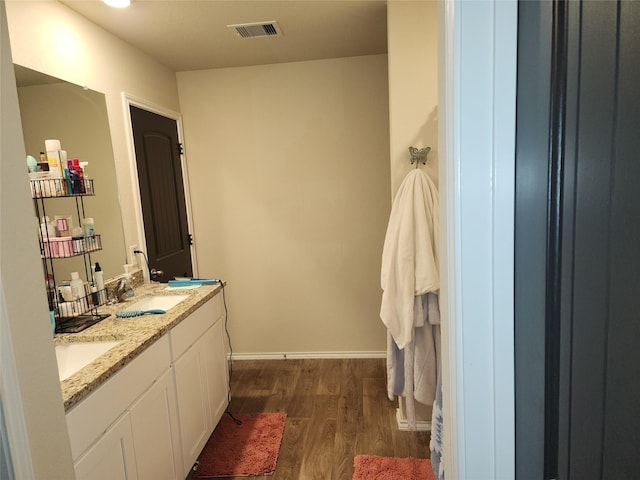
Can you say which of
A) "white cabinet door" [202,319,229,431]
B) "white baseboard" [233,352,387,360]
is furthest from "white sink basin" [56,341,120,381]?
"white baseboard" [233,352,387,360]

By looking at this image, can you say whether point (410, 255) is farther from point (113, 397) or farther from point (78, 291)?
point (78, 291)

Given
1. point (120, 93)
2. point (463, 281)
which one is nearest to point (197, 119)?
point (120, 93)

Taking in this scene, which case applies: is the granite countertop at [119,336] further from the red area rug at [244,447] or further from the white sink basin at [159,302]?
the red area rug at [244,447]

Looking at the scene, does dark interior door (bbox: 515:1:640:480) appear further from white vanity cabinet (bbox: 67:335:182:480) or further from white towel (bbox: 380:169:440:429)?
white towel (bbox: 380:169:440:429)

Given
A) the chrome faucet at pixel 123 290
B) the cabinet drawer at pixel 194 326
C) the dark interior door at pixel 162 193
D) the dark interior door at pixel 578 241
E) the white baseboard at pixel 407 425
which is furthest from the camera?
the dark interior door at pixel 162 193

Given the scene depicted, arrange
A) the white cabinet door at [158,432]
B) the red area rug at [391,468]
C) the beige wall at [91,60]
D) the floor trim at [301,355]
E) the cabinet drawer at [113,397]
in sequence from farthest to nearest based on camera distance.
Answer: the floor trim at [301,355]
the red area rug at [391,468]
the beige wall at [91,60]
the white cabinet door at [158,432]
the cabinet drawer at [113,397]

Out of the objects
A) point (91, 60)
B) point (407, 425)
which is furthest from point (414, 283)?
point (91, 60)

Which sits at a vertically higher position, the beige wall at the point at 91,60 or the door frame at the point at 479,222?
the beige wall at the point at 91,60

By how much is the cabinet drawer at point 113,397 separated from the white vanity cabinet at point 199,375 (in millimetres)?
157

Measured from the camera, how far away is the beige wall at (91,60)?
5.90 feet

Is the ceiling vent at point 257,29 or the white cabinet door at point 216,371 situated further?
the ceiling vent at point 257,29

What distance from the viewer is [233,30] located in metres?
2.54

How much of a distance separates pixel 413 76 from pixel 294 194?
1488mm

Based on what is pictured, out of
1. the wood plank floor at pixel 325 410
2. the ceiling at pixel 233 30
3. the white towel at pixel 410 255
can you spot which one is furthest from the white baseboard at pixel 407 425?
the ceiling at pixel 233 30
